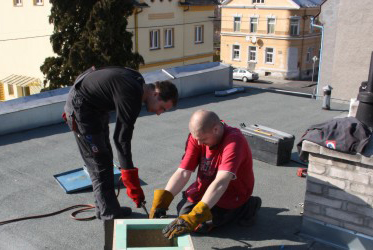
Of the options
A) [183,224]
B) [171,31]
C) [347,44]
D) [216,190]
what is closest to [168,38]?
[171,31]

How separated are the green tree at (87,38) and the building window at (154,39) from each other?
710 centimetres

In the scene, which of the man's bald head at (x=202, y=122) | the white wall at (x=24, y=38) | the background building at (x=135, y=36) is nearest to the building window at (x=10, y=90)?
the background building at (x=135, y=36)

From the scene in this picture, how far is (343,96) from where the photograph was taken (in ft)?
39.5

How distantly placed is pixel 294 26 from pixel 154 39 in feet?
40.8

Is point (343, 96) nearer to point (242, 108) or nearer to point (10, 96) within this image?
point (242, 108)

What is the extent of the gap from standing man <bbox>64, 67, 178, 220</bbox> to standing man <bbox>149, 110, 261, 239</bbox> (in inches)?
11.1

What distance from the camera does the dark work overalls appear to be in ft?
10.3

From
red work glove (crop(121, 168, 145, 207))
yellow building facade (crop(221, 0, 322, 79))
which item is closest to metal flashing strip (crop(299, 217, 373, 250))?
red work glove (crop(121, 168, 145, 207))

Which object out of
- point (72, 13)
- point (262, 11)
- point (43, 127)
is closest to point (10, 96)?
point (72, 13)

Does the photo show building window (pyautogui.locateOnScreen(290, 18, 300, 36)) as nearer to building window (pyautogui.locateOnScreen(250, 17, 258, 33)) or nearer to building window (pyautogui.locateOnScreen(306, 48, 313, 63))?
building window (pyautogui.locateOnScreen(306, 48, 313, 63))

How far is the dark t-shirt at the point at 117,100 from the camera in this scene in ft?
10.3

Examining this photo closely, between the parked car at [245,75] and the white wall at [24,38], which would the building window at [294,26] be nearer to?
A: the parked car at [245,75]

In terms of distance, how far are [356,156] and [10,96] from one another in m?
26.4

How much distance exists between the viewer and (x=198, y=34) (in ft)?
93.4
